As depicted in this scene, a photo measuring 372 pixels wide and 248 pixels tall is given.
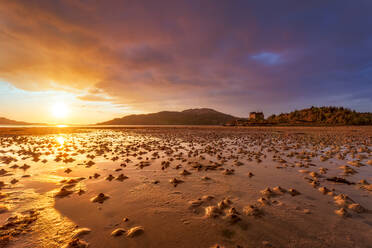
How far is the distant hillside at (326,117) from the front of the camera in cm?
5353

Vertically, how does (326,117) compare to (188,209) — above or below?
above

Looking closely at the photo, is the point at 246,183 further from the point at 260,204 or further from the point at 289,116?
the point at 289,116

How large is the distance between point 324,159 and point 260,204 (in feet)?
25.5

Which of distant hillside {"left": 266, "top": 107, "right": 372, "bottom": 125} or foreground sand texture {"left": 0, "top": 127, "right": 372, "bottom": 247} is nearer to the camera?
foreground sand texture {"left": 0, "top": 127, "right": 372, "bottom": 247}

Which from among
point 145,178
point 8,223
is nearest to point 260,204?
point 145,178

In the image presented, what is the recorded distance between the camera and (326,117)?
61.2 m

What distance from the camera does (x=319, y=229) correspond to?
314 centimetres

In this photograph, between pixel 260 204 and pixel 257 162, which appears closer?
pixel 260 204

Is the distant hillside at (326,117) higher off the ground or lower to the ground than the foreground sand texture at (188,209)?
higher

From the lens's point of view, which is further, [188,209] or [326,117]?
[326,117]

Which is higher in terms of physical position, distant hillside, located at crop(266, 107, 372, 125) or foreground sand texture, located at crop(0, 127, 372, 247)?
distant hillside, located at crop(266, 107, 372, 125)

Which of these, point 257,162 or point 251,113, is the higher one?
point 251,113

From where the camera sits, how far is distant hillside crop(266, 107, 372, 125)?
53.5m

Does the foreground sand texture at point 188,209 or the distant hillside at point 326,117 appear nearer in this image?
the foreground sand texture at point 188,209
